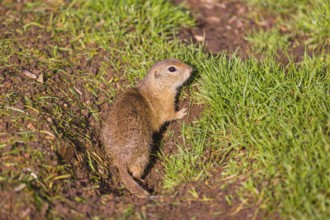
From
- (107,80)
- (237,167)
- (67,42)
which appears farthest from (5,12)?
(237,167)

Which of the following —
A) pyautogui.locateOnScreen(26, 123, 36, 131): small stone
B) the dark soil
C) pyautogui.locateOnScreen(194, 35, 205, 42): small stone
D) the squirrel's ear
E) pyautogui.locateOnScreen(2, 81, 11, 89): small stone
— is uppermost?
pyautogui.locateOnScreen(2, 81, 11, 89): small stone

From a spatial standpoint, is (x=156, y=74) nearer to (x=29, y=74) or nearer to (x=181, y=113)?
(x=181, y=113)

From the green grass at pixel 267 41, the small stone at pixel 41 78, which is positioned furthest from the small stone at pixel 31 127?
the green grass at pixel 267 41

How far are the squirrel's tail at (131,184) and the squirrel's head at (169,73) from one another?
1150mm

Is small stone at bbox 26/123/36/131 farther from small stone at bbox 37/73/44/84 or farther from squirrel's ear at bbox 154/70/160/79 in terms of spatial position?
squirrel's ear at bbox 154/70/160/79

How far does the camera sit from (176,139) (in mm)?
5445

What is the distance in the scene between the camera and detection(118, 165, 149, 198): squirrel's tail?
480 centimetres

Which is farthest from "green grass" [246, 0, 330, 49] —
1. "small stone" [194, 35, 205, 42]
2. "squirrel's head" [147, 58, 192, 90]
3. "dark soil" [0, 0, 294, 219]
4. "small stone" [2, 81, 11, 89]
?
"small stone" [2, 81, 11, 89]

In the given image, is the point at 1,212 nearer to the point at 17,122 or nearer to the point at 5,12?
the point at 17,122

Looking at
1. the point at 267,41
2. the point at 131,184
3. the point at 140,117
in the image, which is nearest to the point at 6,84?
the point at 140,117

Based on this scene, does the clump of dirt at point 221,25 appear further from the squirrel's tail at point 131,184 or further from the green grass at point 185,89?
the squirrel's tail at point 131,184

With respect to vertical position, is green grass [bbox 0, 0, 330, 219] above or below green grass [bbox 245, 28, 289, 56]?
above

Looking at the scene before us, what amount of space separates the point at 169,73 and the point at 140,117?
0.67m

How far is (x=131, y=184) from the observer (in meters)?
4.89
